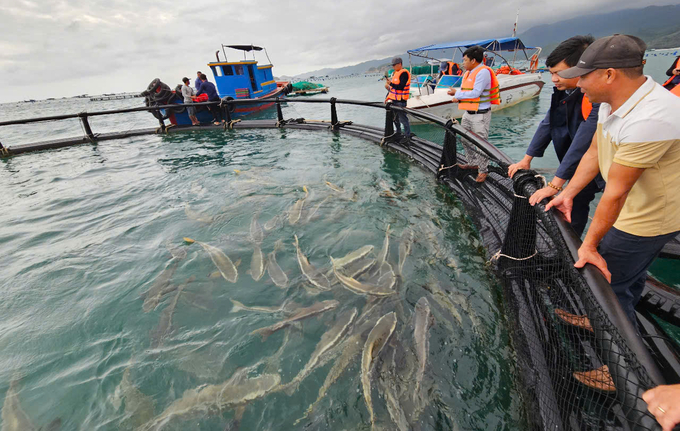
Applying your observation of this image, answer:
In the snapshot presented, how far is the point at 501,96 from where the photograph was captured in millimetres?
18953

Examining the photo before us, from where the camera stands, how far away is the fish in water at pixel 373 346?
8.46 ft

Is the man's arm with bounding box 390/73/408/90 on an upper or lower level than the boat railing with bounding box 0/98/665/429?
upper

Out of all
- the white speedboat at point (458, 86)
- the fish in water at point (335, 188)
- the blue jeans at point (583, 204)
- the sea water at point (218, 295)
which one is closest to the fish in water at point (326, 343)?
the sea water at point (218, 295)

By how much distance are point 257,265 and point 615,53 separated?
169 inches

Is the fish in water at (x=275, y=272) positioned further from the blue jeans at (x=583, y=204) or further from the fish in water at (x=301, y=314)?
the blue jeans at (x=583, y=204)

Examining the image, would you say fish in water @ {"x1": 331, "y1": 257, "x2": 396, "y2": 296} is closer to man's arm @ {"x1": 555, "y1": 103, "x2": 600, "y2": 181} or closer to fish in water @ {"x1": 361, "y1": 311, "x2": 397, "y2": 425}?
fish in water @ {"x1": 361, "y1": 311, "x2": 397, "y2": 425}

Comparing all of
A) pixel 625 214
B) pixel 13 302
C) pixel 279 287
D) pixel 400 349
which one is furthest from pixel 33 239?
pixel 625 214

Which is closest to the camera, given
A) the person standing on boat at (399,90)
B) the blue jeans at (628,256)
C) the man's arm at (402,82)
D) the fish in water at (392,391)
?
the blue jeans at (628,256)

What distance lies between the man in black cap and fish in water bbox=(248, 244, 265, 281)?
354 cm

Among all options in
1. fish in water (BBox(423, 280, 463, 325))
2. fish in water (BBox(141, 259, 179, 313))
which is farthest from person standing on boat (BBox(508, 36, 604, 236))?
fish in water (BBox(141, 259, 179, 313))

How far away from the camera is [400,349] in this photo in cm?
292

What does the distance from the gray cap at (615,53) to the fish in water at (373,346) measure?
107 inches

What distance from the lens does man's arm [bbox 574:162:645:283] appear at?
5.91 ft

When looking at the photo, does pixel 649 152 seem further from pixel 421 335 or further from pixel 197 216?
pixel 197 216
